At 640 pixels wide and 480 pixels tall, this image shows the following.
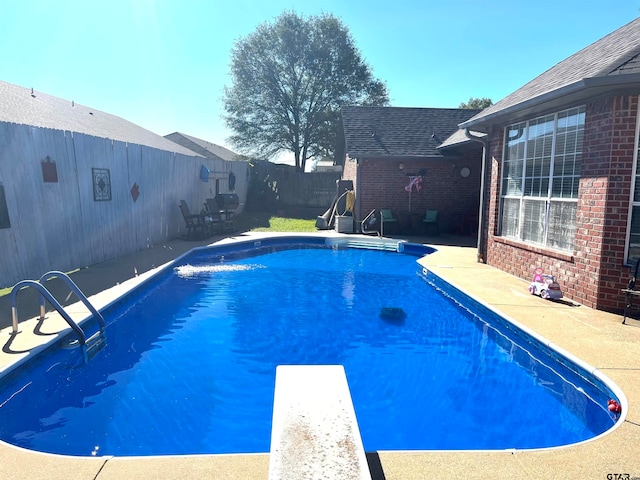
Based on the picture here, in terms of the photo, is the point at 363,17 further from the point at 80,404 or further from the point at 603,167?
the point at 80,404

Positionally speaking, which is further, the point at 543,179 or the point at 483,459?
the point at 543,179

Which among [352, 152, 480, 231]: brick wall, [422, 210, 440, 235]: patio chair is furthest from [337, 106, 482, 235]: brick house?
[422, 210, 440, 235]: patio chair

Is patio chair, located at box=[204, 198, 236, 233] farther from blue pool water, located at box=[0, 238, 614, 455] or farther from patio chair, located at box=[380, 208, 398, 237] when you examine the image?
blue pool water, located at box=[0, 238, 614, 455]

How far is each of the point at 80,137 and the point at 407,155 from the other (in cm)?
975

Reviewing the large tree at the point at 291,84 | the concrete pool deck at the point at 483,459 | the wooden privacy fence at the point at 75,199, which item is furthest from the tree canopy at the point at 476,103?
the concrete pool deck at the point at 483,459

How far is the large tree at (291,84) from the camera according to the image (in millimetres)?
29984

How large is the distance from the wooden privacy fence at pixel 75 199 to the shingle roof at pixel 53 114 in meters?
1.17

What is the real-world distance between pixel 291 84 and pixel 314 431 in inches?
1222

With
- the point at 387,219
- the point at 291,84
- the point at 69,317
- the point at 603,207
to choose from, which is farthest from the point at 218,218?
the point at 291,84

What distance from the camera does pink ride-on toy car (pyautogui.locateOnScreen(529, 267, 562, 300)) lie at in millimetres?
6066

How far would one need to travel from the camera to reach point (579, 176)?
5.95 meters

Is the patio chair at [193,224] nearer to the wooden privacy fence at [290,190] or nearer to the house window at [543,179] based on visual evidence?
the wooden privacy fence at [290,190]

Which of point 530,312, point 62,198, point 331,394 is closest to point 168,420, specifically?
point 331,394

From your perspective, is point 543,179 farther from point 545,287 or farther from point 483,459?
point 483,459
